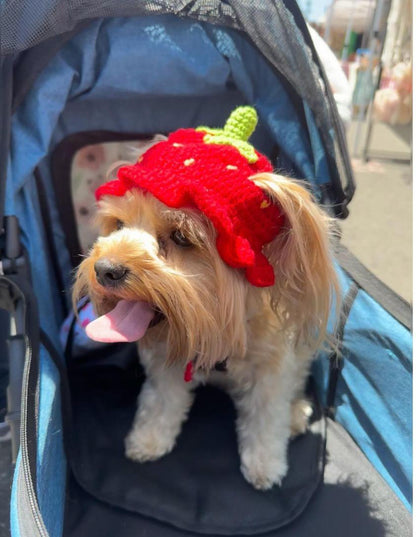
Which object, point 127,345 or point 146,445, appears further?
point 127,345

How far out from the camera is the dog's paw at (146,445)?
61.4 inches

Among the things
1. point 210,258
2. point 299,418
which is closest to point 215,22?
point 210,258

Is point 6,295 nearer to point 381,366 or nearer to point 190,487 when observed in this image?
point 190,487

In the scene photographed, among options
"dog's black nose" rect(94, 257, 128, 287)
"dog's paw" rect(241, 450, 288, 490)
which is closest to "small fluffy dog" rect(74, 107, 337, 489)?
"dog's black nose" rect(94, 257, 128, 287)

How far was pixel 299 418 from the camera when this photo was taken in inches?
65.9

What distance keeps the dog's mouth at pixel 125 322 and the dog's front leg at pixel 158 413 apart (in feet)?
1.02

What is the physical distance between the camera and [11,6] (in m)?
1.19

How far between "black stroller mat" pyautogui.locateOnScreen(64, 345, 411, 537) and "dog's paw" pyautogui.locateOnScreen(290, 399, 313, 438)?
0.02m

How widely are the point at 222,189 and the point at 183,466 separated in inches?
35.3

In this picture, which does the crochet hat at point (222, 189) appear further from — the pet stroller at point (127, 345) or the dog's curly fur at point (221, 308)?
the pet stroller at point (127, 345)

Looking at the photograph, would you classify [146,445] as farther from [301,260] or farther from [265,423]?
[301,260]

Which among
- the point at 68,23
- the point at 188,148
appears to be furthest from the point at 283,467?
the point at 68,23

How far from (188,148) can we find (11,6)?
0.52 metres

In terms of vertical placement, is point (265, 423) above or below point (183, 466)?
above
